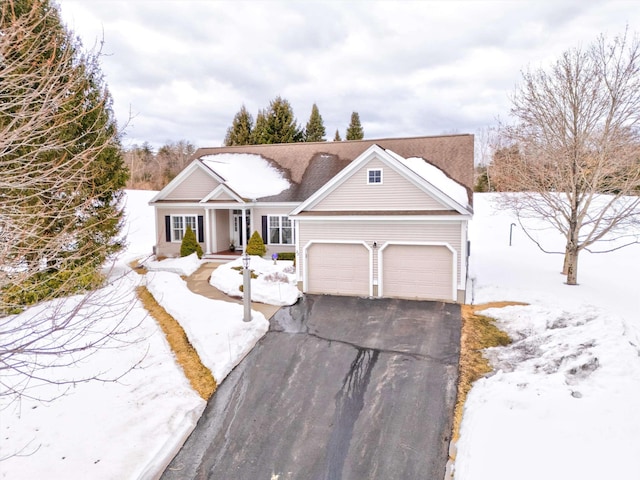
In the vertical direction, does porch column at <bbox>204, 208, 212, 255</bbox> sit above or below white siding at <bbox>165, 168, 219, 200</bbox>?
below

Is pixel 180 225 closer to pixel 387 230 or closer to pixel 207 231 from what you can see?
pixel 207 231

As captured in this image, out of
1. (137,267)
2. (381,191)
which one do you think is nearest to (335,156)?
(381,191)

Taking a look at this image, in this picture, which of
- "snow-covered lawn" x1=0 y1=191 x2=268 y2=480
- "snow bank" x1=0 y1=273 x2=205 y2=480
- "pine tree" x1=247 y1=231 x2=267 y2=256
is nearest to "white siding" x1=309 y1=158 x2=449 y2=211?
"snow-covered lawn" x1=0 y1=191 x2=268 y2=480

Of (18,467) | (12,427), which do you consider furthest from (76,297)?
(18,467)

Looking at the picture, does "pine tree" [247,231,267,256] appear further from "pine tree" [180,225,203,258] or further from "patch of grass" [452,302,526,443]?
"patch of grass" [452,302,526,443]

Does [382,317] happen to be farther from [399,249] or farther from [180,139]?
[180,139]

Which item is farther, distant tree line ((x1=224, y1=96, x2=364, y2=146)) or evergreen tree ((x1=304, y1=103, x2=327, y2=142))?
evergreen tree ((x1=304, y1=103, x2=327, y2=142))

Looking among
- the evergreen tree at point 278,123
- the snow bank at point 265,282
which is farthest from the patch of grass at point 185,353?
the evergreen tree at point 278,123

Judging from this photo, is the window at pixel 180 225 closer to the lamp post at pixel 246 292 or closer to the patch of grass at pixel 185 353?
the patch of grass at pixel 185 353
